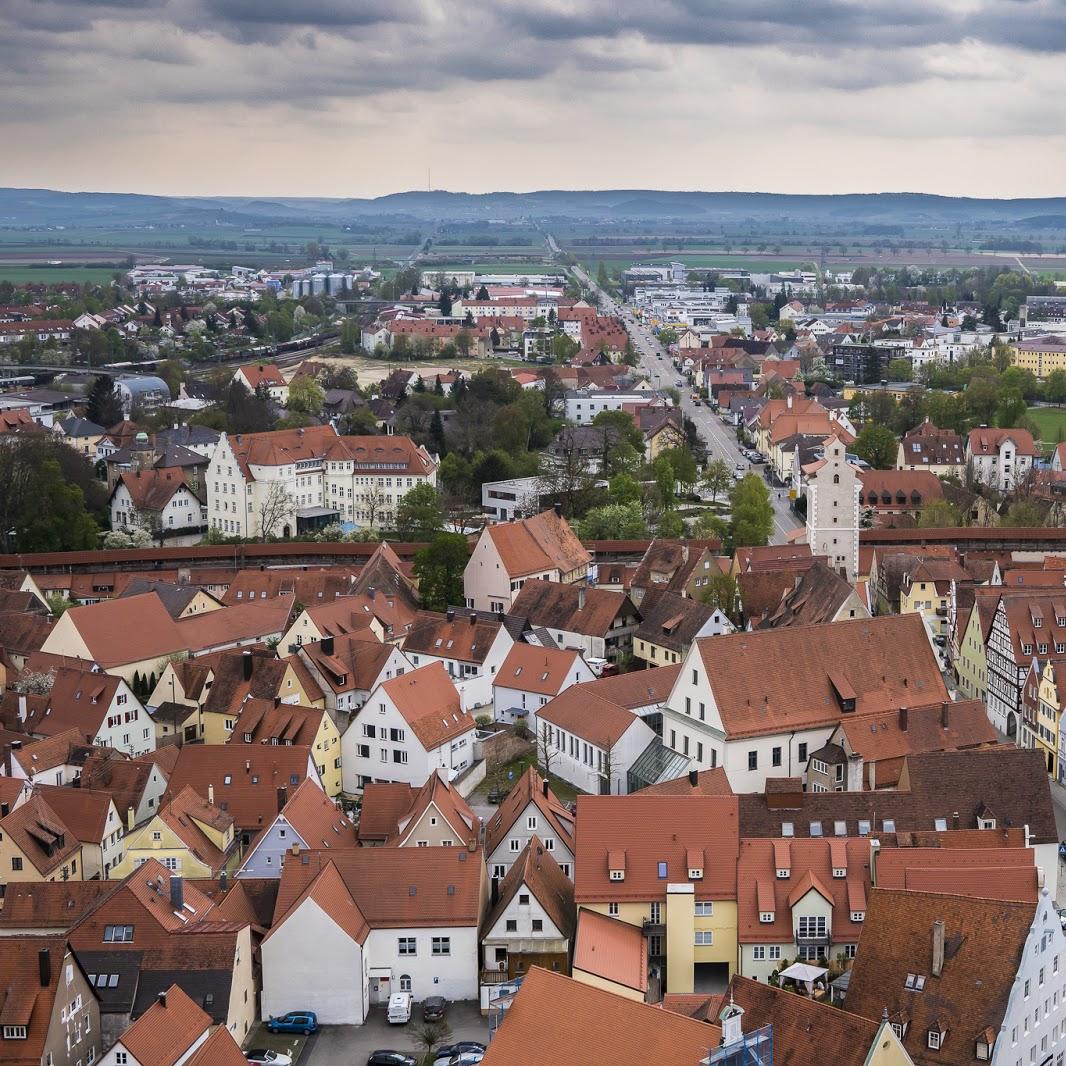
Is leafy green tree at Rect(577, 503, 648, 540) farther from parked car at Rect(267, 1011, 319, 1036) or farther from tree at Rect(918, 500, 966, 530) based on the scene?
parked car at Rect(267, 1011, 319, 1036)

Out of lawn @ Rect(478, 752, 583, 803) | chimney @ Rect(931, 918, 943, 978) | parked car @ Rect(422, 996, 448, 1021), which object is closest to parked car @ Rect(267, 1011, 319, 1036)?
parked car @ Rect(422, 996, 448, 1021)

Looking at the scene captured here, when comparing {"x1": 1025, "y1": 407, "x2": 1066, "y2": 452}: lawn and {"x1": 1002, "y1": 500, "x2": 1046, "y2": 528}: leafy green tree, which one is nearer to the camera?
{"x1": 1002, "y1": 500, "x2": 1046, "y2": 528}: leafy green tree

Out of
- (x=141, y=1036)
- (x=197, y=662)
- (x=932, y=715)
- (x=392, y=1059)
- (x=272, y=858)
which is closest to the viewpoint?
(x=141, y=1036)

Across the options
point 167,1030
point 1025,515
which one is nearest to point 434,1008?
point 167,1030

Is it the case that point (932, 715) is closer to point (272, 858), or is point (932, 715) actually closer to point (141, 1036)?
point (272, 858)

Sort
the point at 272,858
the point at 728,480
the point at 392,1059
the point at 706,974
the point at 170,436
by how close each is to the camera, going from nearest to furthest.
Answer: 1. the point at 392,1059
2. the point at 706,974
3. the point at 272,858
4. the point at 728,480
5. the point at 170,436

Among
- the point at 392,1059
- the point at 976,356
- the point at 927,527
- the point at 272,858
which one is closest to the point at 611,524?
the point at 927,527

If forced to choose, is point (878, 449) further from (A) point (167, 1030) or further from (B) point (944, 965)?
(A) point (167, 1030)
